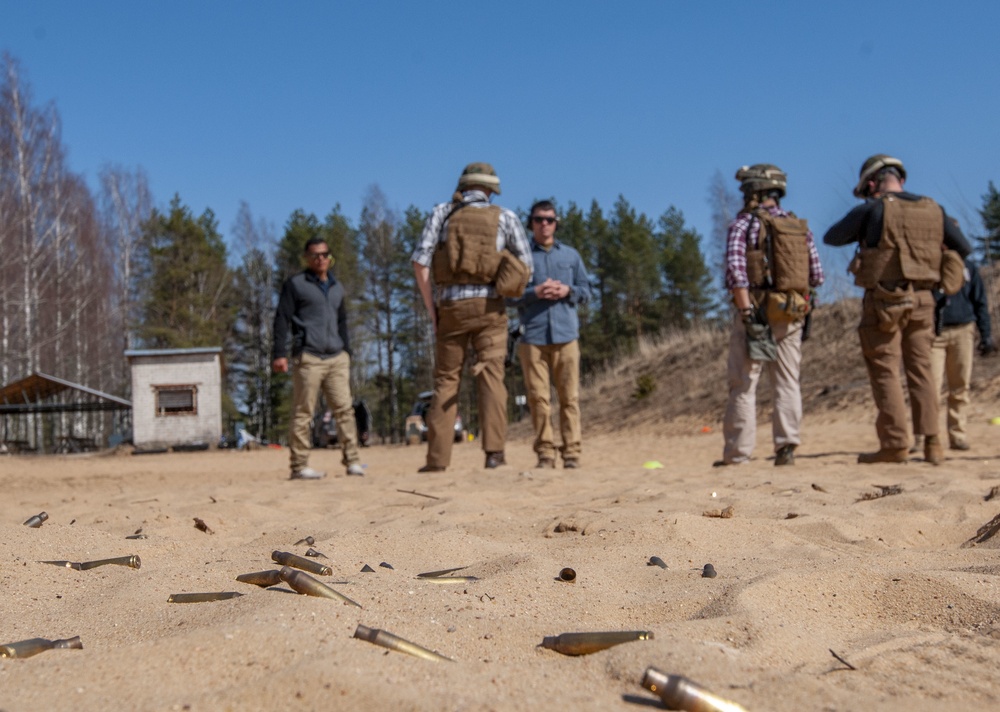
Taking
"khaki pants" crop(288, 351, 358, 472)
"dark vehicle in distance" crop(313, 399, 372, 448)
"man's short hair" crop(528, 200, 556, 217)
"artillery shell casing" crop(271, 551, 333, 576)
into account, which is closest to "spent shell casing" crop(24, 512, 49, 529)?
"artillery shell casing" crop(271, 551, 333, 576)

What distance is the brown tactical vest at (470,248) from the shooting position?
652 centimetres

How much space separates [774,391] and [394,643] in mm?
5349

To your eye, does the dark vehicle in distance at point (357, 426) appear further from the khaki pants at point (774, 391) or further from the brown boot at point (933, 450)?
the brown boot at point (933, 450)

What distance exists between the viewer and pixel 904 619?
2256 millimetres

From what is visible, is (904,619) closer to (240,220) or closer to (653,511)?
(653,511)

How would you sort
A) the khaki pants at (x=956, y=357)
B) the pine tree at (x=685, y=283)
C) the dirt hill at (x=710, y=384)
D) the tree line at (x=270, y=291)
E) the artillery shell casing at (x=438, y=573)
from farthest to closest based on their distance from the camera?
the pine tree at (x=685, y=283)
the tree line at (x=270, y=291)
the dirt hill at (x=710, y=384)
the khaki pants at (x=956, y=357)
the artillery shell casing at (x=438, y=573)

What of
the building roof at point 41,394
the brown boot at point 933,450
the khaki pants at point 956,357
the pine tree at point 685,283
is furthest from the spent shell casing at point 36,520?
the pine tree at point 685,283

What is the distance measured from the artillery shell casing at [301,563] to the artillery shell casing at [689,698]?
4.56 ft

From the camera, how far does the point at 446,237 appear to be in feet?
21.8

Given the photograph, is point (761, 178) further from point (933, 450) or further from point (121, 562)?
point (121, 562)

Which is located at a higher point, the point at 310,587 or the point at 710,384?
the point at 710,384

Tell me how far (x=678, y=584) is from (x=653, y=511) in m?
1.18

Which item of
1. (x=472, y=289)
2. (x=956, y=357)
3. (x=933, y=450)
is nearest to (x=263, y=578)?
(x=472, y=289)

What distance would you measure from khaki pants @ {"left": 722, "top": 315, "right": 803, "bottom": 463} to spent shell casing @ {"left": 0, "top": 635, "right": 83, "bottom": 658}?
17.6ft
